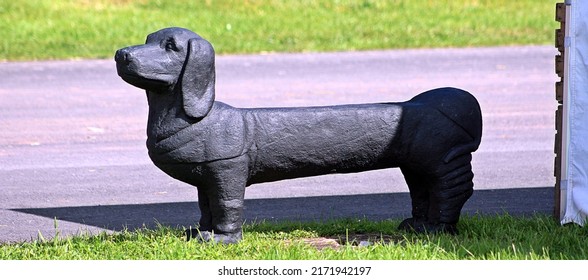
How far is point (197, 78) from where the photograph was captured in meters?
5.79

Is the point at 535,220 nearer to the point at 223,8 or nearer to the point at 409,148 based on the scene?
the point at 409,148

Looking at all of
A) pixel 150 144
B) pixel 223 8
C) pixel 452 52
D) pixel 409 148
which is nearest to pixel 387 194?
pixel 409 148

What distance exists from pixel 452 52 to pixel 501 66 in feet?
4.08

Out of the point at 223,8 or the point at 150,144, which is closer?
the point at 150,144

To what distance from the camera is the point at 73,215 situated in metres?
7.56

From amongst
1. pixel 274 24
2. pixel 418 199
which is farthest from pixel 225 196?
Result: pixel 274 24

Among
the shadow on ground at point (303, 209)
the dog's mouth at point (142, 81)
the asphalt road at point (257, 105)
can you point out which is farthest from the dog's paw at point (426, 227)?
the dog's mouth at point (142, 81)

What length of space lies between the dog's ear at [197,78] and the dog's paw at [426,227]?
4.96 feet

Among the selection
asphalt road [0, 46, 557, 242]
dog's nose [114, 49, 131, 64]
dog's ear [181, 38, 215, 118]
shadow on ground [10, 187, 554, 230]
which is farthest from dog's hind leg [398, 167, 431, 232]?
dog's nose [114, 49, 131, 64]

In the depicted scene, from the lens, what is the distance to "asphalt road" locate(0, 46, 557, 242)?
7715mm

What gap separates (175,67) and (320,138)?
0.90 metres

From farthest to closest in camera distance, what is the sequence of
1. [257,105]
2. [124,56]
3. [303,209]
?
[257,105], [303,209], [124,56]

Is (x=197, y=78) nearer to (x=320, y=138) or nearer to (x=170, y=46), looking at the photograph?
(x=170, y=46)

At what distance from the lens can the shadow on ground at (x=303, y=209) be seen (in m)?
7.39
